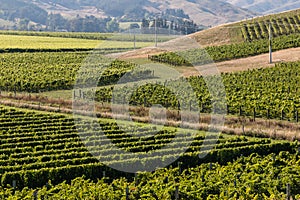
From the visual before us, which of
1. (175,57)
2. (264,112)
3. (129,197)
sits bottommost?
(129,197)

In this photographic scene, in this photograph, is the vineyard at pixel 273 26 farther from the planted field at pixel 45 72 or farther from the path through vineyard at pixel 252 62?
the planted field at pixel 45 72

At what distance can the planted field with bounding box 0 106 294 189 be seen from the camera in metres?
28.3

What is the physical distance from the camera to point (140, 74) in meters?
64.6

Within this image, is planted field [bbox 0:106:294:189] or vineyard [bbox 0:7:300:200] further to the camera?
planted field [bbox 0:106:294:189]

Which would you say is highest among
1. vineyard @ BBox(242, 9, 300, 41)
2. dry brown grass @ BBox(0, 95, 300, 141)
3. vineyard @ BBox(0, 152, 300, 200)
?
vineyard @ BBox(242, 9, 300, 41)

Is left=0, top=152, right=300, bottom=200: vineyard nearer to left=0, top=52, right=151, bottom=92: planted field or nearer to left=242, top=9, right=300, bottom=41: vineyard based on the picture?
left=0, top=52, right=151, bottom=92: planted field

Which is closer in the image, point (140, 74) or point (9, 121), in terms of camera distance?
point (9, 121)

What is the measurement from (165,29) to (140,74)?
11173 centimetres

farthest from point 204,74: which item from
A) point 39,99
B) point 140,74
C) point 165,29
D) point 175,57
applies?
point 165,29

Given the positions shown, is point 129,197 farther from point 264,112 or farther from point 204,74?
point 204,74

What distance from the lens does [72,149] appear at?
3172 cm

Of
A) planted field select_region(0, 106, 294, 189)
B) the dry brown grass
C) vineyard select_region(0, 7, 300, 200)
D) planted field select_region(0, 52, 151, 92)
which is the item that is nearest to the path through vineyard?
vineyard select_region(0, 7, 300, 200)

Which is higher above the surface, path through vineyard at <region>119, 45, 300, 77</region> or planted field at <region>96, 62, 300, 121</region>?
path through vineyard at <region>119, 45, 300, 77</region>

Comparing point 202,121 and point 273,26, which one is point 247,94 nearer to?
point 202,121
